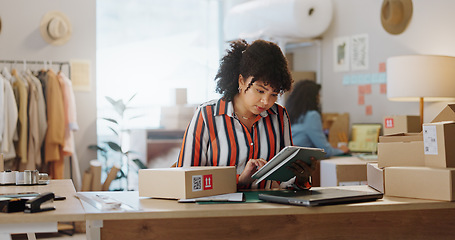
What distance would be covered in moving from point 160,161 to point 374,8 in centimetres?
277

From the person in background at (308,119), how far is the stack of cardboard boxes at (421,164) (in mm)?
2529

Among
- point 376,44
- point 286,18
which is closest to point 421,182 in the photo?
point 376,44

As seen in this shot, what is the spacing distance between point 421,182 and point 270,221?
574 mm

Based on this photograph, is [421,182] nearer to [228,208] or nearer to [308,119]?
[228,208]

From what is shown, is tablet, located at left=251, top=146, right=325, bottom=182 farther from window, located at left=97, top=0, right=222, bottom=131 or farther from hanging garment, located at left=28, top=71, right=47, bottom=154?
window, located at left=97, top=0, right=222, bottom=131

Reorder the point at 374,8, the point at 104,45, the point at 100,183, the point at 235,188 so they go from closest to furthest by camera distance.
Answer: the point at 235,188, the point at 374,8, the point at 100,183, the point at 104,45

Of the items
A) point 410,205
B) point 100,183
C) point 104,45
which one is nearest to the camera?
point 410,205

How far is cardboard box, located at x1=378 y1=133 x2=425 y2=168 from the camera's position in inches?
88.2

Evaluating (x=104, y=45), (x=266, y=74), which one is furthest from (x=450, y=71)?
(x=104, y=45)

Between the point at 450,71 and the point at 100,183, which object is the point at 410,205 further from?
the point at 100,183

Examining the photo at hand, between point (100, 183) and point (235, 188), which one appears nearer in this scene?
point (235, 188)

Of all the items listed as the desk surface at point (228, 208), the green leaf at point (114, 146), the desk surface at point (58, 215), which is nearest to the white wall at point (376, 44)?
the green leaf at point (114, 146)

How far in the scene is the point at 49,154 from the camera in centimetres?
524

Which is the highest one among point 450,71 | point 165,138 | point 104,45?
point 104,45
